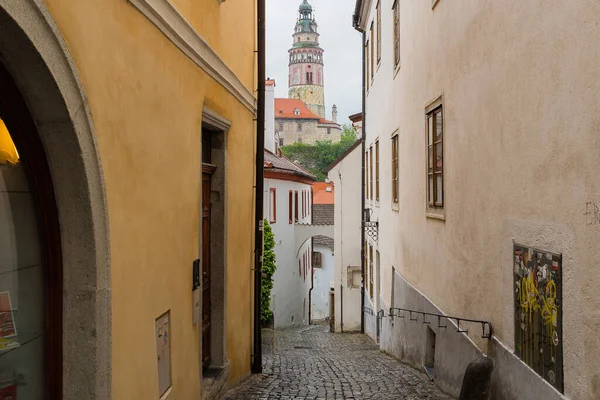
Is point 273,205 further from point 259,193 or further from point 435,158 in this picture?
point 435,158

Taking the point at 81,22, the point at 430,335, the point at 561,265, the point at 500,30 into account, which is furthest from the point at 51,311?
the point at 430,335

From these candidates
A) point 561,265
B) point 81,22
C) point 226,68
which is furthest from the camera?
point 226,68

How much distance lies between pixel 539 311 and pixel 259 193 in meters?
5.67

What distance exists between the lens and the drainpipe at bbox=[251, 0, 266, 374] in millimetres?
9539

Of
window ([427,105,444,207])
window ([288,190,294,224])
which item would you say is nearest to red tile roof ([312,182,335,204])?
window ([288,190,294,224])

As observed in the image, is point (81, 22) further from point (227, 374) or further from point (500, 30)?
point (227, 374)

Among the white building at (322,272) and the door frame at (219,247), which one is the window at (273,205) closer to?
the door frame at (219,247)

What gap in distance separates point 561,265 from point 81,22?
324 cm

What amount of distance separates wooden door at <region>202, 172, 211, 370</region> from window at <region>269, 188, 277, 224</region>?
15.4 m

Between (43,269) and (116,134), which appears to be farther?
(116,134)

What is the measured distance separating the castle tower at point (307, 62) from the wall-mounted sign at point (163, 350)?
122599mm

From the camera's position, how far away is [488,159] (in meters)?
5.90

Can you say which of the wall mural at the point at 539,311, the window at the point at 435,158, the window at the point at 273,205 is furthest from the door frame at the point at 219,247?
the window at the point at 273,205

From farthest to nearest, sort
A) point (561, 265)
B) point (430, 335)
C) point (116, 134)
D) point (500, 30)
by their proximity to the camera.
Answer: point (430, 335), point (500, 30), point (561, 265), point (116, 134)
